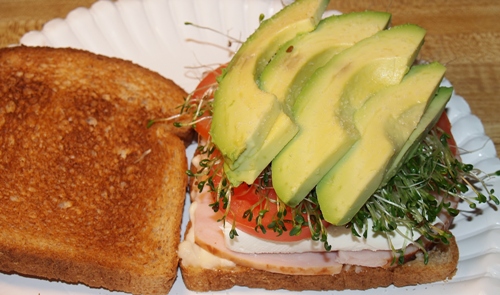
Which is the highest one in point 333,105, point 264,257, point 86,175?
point 333,105

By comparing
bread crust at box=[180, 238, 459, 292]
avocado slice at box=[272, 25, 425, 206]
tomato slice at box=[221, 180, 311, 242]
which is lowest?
bread crust at box=[180, 238, 459, 292]

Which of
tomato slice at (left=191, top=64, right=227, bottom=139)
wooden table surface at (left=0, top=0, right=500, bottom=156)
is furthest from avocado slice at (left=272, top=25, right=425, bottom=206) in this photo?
wooden table surface at (left=0, top=0, right=500, bottom=156)

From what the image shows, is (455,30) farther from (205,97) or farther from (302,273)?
(302,273)

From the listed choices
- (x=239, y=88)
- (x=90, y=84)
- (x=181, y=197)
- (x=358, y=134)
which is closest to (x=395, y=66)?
(x=358, y=134)

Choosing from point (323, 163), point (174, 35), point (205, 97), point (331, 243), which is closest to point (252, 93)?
point (323, 163)

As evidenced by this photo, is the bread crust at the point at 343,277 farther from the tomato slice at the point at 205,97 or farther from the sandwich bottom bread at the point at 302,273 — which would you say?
the tomato slice at the point at 205,97

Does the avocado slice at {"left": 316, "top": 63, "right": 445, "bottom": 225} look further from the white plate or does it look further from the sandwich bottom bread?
the white plate
